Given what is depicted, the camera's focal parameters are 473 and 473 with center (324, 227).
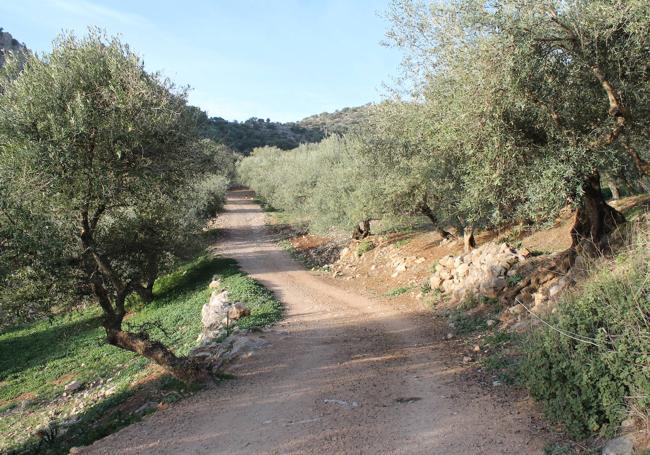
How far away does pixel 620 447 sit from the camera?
5281 mm

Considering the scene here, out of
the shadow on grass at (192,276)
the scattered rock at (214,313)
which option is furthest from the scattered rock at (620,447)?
the shadow on grass at (192,276)

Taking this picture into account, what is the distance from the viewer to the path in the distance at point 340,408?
6.81 metres

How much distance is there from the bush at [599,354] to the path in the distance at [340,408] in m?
0.68

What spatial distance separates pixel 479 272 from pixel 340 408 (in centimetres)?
806

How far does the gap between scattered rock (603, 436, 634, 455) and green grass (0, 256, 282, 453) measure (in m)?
7.72

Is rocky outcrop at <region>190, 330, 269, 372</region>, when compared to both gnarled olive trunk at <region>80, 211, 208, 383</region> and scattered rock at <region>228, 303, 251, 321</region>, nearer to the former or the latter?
gnarled olive trunk at <region>80, 211, 208, 383</region>

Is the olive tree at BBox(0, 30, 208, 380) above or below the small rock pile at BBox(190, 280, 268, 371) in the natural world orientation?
above

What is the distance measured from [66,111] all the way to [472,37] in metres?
8.50

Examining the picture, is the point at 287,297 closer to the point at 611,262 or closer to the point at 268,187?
the point at 611,262

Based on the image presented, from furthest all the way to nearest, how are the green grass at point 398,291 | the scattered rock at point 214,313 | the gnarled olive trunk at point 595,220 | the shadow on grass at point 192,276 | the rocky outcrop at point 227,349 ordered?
1. the shadow on grass at point 192,276
2. the green grass at point 398,291
3. the scattered rock at point 214,313
4. the rocky outcrop at point 227,349
5. the gnarled olive trunk at point 595,220

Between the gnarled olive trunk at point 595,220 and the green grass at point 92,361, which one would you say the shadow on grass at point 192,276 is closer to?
the green grass at point 92,361

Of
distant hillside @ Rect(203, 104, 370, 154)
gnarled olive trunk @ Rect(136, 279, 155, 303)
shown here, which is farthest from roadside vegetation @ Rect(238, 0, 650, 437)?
distant hillside @ Rect(203, 104, 370, 154)

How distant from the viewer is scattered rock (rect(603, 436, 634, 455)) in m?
5.20

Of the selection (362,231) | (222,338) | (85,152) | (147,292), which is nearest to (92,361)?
(147,292)
